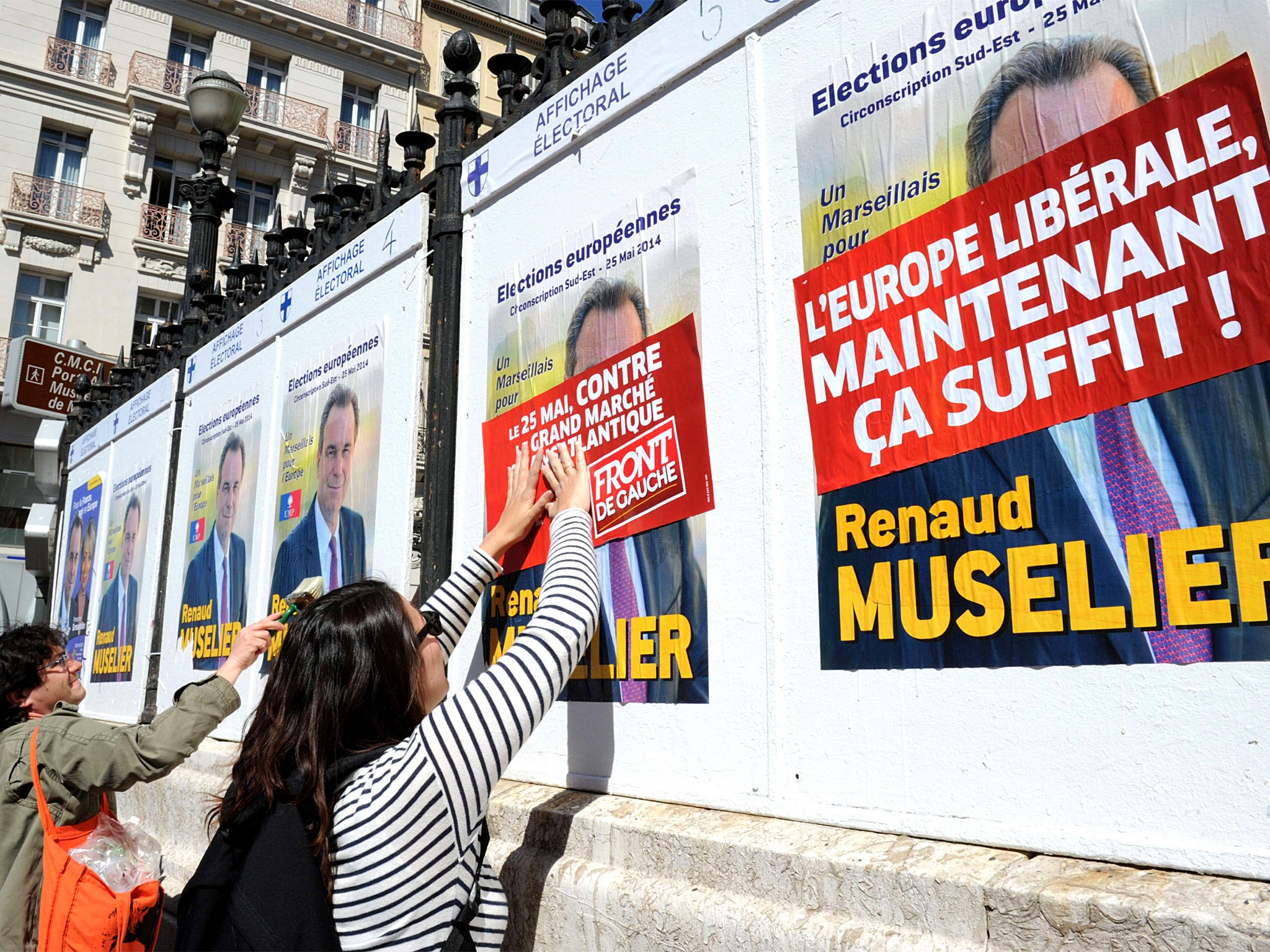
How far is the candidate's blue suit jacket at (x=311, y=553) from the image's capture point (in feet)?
14.7

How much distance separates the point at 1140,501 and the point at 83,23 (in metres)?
29.0

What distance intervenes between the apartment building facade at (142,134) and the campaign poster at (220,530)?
684 inches

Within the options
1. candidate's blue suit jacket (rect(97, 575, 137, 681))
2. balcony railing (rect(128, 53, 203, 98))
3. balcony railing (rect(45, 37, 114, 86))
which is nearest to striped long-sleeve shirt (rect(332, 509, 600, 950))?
candidate's blue suit jacket (rect(97, 575, 137, 681))

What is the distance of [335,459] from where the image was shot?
479 centimetres

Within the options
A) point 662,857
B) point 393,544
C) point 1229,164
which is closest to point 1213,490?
point 1229,164

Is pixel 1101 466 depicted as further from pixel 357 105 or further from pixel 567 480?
Answer: pixel 357 105

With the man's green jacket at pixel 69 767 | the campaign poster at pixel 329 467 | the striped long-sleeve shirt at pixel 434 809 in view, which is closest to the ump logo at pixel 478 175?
the campaign poster at pixel 329 467

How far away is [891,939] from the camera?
1.99 m

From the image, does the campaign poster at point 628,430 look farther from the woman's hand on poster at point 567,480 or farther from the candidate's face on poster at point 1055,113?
the candidate's face on poster at point 1055,113

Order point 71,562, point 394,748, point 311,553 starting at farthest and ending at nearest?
point 71,562 < point 311,553 < point 394,748

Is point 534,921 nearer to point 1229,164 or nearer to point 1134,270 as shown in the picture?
point 1134,270

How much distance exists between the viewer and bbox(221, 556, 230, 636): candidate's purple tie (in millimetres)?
5707

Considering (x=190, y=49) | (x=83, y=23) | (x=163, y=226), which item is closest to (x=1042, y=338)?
(x=163, y=226)

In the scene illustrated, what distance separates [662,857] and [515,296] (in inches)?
80.0
